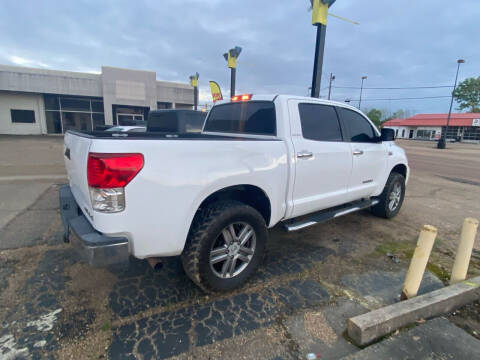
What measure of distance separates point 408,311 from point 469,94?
7029 cm

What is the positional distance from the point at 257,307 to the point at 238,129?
2164 mm

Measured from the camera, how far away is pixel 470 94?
5406cm

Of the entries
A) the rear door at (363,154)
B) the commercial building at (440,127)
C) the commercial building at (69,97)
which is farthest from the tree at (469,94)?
the rear door at (363,154)

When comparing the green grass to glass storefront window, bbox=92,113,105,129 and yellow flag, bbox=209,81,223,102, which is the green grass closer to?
yellow flag, bbox=209,81,223,102

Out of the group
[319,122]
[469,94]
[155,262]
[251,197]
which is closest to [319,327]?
[251,197]

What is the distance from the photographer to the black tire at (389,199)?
4637 mm

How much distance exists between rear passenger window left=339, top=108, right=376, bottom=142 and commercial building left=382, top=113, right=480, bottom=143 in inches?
1993

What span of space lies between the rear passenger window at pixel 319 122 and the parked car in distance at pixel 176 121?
11.9ft

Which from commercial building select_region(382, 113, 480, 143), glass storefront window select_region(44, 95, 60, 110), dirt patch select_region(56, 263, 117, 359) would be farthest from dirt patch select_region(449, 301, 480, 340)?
commercial building select_region(382, 113, 480, 143)

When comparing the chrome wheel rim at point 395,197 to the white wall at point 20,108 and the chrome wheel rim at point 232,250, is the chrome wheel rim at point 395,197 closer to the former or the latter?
the chrome wheel rim at point 232,250

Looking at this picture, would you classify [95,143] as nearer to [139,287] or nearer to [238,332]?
[139,287]

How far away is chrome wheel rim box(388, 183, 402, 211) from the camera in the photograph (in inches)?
190

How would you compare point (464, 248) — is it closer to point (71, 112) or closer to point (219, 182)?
point (219, 182)

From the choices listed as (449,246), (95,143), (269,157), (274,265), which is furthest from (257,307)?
(449,246)
